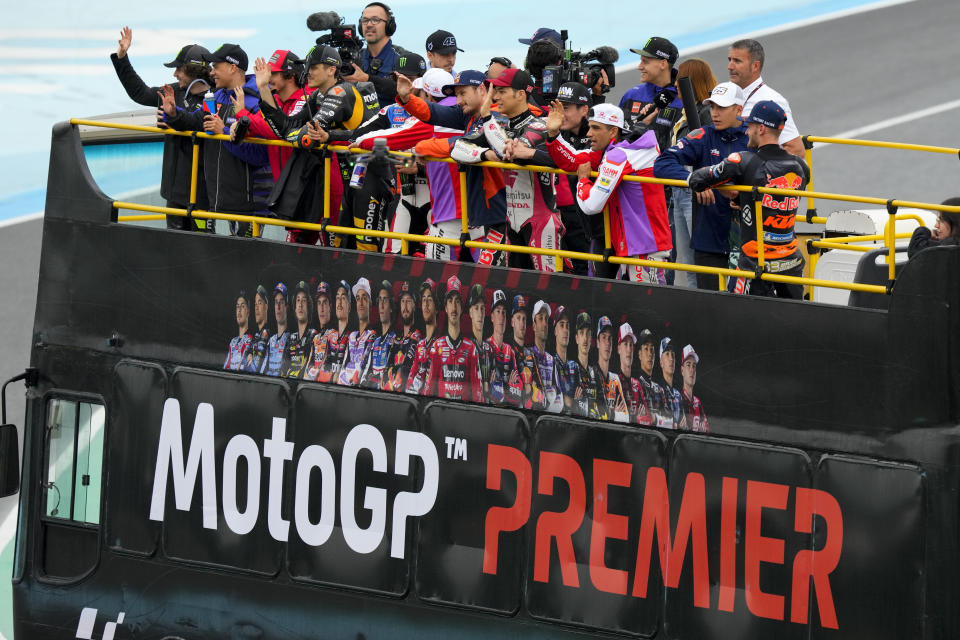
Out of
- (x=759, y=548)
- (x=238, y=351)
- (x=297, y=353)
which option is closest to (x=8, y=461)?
(x=238, y=351)

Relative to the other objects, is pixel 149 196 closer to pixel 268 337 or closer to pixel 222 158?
pixel 222 158

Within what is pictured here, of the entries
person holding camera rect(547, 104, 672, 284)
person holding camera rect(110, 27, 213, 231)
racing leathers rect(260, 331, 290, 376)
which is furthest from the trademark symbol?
person holding camera rect(110, 27, 213, 231)

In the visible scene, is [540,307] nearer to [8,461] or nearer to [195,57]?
[8,461]

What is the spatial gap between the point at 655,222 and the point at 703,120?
1.94 metres

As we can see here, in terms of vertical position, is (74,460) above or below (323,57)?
below

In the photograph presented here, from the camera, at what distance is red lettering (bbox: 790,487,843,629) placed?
6625 millimetres

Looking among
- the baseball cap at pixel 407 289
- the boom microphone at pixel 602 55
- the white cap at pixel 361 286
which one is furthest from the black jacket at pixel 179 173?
the boom microphone at pixel 602 55

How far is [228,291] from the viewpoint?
814 cm

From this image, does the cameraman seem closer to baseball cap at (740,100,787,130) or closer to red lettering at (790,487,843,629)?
baseball cap at (740,100,787,130)

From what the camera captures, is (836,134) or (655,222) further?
(836,134)

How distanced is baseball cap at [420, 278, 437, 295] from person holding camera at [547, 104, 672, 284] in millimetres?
972

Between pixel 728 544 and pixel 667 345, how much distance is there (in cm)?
107

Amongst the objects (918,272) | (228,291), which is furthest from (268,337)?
(918,272)

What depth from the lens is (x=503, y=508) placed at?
7.43m
